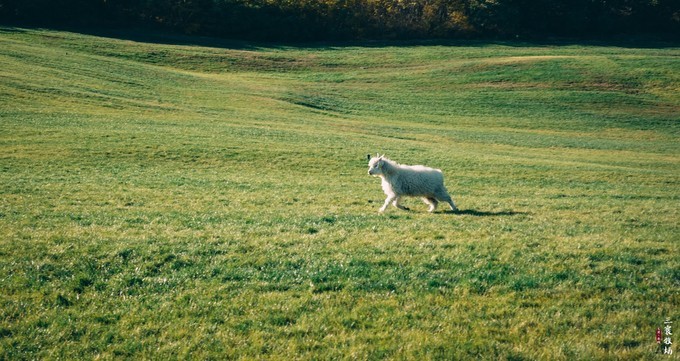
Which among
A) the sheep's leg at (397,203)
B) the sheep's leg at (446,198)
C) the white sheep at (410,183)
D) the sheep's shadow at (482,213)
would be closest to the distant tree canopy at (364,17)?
the white sheep at (410,183)

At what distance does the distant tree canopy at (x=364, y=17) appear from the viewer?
291ft

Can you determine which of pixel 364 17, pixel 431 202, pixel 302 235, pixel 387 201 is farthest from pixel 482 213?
pixel 364 17

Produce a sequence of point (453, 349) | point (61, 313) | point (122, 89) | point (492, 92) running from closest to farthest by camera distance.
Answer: point (453, 349) < point (61, 313) < point (122, 89) < point (492, 92)

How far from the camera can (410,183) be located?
17.5 m

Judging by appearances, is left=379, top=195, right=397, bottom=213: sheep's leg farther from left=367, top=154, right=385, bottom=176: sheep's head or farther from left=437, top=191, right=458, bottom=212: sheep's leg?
left=437, top=191, right=458, bottom=212: sheep's leg

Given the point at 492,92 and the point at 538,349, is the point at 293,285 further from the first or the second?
the point at 492,92

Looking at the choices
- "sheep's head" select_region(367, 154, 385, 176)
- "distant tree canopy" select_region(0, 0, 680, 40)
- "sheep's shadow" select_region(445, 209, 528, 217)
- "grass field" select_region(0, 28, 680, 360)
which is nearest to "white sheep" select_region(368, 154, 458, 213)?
"sheep's head" select_region(367, 154, 385, 176)

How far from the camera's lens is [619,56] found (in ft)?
255

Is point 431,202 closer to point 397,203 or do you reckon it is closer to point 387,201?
point 397,203

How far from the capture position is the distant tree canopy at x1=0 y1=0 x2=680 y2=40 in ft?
291

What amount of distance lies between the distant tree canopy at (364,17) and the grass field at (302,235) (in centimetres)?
4419

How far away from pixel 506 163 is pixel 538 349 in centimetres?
2571

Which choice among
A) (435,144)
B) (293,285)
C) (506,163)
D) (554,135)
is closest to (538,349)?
(293,285)

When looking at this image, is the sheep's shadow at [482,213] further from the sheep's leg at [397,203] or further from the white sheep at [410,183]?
the sheep's leg at [397,203]
